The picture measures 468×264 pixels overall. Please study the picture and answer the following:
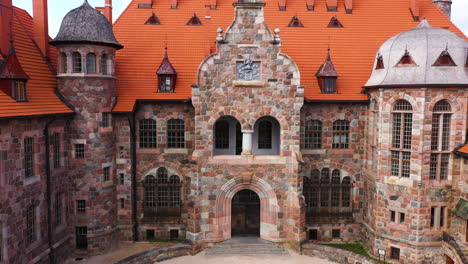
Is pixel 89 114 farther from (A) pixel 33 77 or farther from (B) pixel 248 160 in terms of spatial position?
(B) pixel 248 160

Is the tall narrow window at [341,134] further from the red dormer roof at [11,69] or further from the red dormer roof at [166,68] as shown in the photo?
the red dormer roof at [11,69]

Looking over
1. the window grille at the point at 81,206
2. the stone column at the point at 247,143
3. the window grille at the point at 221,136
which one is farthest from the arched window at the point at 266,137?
the window grille at the point at 81,206

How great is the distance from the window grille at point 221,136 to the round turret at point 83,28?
874 cm

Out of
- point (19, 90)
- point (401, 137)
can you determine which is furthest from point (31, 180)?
point (401, 137)

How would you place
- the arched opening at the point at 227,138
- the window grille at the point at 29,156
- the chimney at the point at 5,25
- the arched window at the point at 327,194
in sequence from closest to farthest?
the window grille at the point at 29,156, the chimney at the point at 5,25, the arched opening at the point at 227,138, the arched window at the point at 327,194

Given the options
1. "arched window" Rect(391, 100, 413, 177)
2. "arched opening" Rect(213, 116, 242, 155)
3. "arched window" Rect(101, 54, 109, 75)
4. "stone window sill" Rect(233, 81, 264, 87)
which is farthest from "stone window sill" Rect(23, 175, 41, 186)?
"arched window" Rect(391, 100, 413, 177)

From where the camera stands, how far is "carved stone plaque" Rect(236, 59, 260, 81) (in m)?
23.0

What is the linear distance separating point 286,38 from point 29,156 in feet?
61.2

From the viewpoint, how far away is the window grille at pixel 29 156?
19.3 meters

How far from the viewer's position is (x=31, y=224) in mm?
19906

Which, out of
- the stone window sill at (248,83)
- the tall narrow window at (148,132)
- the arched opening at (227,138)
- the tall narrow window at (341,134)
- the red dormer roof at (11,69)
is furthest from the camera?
the tall narrow window at (341,134)

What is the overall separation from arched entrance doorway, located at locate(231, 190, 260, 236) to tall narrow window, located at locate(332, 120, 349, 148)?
6864 mm

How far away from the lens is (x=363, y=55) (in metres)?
27.3

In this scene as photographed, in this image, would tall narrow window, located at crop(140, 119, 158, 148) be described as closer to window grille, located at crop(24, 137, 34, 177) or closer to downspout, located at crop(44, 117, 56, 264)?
downspout, located at crop(44, 117, 56, 264)
